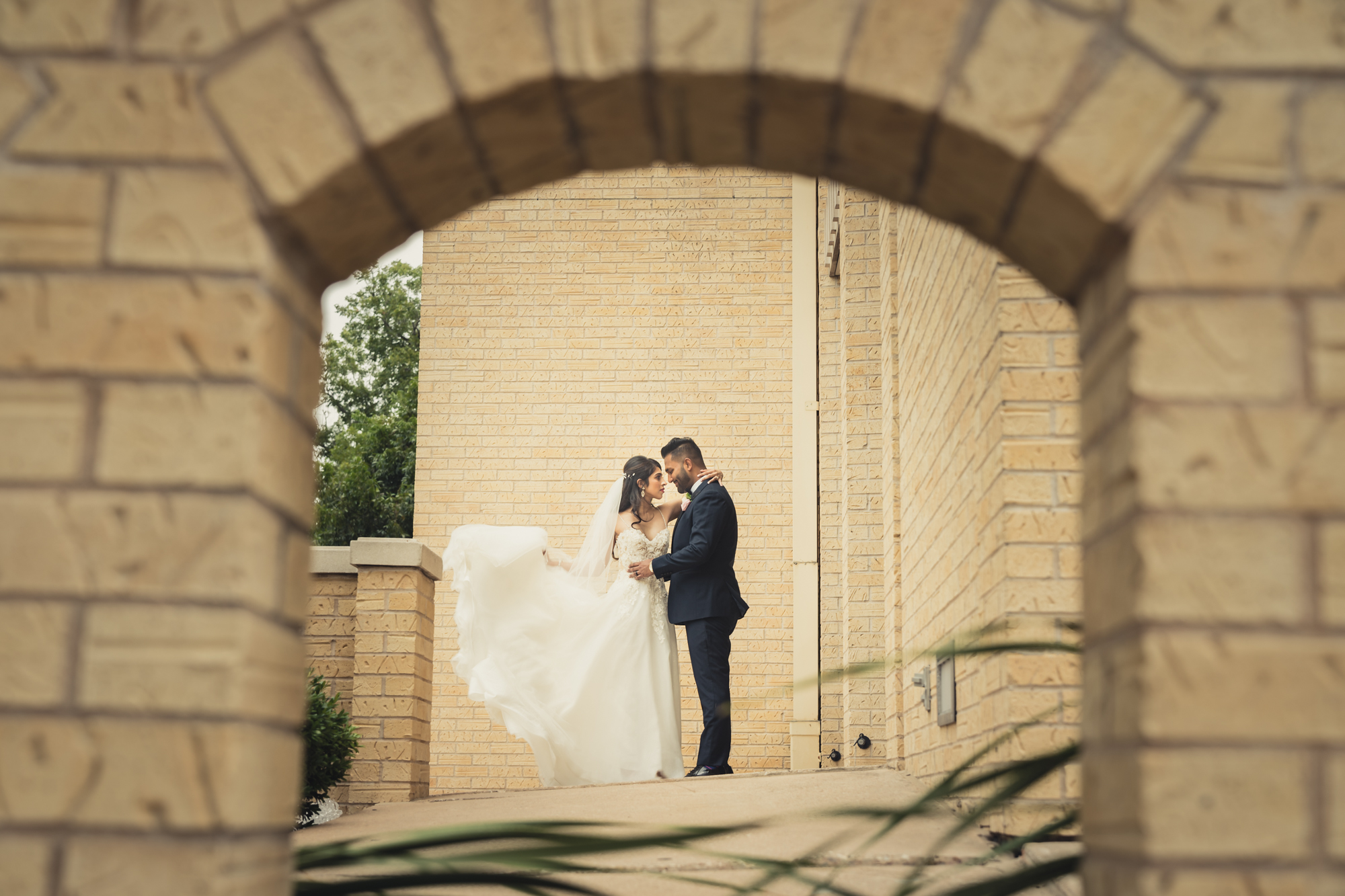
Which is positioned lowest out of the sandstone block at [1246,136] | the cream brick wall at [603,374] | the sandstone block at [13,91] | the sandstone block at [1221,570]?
the sandstone block at [1221,570]

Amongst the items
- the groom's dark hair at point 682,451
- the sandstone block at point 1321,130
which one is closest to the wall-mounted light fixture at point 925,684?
the groom's dark hair at point 682,451

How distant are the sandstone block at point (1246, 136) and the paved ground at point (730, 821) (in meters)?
1.07

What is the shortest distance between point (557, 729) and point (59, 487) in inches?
226

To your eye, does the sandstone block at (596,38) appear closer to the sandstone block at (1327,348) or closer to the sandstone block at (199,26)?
the sandstone block at (199,26)

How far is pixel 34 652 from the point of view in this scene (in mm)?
1572

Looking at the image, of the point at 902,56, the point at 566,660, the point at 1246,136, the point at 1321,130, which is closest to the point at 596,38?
the point at 902,56

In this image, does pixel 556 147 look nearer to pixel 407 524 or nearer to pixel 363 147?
pixel 363 147

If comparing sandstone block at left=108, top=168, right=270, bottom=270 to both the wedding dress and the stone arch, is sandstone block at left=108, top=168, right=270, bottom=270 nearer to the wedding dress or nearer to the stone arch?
the stone arch

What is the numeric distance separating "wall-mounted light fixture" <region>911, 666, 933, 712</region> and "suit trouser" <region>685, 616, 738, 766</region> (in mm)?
1610

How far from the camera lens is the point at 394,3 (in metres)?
1.68

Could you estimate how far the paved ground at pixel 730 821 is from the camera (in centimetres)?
312


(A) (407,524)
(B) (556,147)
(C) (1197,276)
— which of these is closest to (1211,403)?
(C) (1197,276)

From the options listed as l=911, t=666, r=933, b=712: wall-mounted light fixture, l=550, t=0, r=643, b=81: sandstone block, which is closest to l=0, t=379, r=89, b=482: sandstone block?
l=550, t=0, r=643, b=81: sandstone block

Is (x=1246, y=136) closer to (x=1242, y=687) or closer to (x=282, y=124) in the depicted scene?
(x=1242, y=687)
